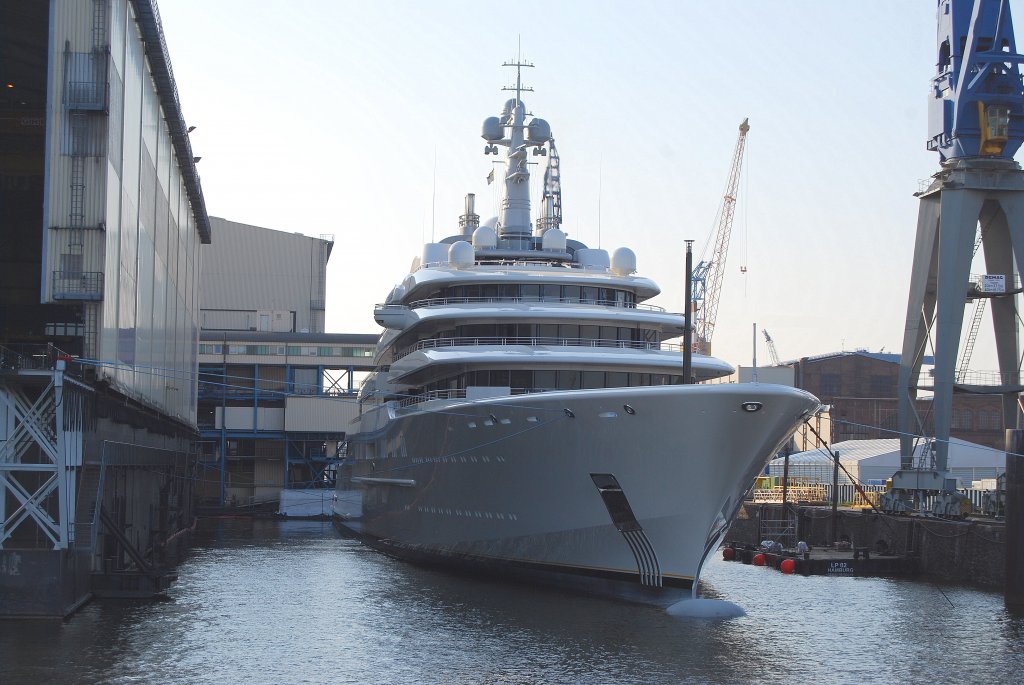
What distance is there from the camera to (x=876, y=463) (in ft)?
195

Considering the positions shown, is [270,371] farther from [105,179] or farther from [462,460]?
[105,179]

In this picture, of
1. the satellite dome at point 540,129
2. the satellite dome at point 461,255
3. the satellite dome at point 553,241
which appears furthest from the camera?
the satellite dome at point 540,129

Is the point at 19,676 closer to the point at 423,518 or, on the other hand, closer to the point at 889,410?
the point at 423,518

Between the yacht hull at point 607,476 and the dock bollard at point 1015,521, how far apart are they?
567 centimetres

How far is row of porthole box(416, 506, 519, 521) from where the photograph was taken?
91.8ft

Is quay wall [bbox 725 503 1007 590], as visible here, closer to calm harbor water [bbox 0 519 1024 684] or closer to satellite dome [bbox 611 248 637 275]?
calm harbor water [bbox 0 519 1024 684]

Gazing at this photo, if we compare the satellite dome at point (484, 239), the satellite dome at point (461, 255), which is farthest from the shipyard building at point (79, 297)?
the satellite dome at point (484, 239)

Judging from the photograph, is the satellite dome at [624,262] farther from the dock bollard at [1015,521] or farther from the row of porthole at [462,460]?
the dock bollard at [1015,521]

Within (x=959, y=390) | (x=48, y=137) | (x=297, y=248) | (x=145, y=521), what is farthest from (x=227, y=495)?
(x=48, y=137)

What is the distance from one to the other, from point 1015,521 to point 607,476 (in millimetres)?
9626

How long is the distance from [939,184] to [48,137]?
89.5ft

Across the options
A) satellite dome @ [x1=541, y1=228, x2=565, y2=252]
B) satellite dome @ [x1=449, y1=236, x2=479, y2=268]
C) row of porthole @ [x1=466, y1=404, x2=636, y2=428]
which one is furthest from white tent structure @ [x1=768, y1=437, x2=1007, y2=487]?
row of porthole @ [x1=466, y1=404, x2=636, y2=428]

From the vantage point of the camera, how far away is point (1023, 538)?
27359mm

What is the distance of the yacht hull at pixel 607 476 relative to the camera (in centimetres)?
2383
